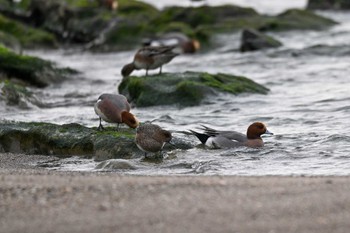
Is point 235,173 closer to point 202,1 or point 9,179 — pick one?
point 9,179

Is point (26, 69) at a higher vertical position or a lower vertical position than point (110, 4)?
lower

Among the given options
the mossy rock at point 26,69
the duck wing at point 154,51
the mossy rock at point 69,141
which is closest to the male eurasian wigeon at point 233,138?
the mossy rock at point 69,141

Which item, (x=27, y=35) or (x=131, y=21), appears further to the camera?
(x=131, y=21)

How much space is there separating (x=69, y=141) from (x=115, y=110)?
0.72 metres

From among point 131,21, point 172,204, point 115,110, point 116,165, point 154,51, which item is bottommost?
point 116,165

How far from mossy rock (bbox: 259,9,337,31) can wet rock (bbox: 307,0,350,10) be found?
198 inches

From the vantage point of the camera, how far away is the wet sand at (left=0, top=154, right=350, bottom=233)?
5852mm

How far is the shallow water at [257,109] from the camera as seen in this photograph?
9.46 metres

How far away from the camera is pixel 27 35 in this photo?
25.4m

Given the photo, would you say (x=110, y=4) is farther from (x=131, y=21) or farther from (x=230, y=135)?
(x=230, y=135)

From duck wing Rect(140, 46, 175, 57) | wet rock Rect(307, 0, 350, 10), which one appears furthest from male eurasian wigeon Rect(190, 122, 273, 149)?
wet rock Rect(307, 0, 350, 10)

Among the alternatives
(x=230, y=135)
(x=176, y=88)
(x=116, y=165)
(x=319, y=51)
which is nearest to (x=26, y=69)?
(x=176, y=88)

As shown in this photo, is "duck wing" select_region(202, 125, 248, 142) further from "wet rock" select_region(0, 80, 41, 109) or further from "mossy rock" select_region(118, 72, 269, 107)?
"wet rock" select_region(0, 80, 41, 109)

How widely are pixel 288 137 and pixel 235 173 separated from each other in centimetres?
232
